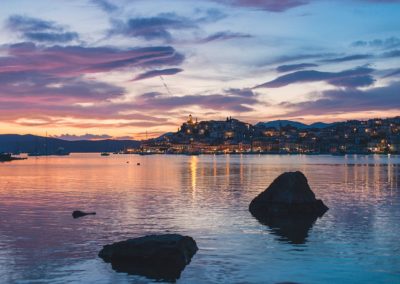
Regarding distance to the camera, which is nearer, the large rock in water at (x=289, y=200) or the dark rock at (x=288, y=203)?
the dark rock at (x=288, y=203)

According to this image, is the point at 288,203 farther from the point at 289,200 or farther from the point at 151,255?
the point at 151,255

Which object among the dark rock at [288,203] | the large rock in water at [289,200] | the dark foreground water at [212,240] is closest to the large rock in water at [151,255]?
the dark foreground water at [212,240]

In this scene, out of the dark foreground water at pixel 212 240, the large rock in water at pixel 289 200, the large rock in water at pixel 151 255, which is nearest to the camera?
the dark foreground water at pixel 212 240

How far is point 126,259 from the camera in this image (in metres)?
23.5

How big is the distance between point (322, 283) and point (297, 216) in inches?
688

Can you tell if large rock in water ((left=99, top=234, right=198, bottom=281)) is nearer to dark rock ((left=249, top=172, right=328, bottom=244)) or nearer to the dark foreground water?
the dark foreground water

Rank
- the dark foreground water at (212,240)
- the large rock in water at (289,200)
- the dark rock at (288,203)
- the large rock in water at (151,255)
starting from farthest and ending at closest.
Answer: the large rock in water at (289,200) → the dark rock at (288,203) → the large rock in water at (151,255) → the dark foreground water at (212,240)

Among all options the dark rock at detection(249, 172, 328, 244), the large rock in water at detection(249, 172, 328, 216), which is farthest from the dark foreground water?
the large rock in water at detection(249, 172, 328, 216)

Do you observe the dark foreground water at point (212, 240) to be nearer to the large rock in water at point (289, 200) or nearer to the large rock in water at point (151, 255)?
the large rock in water at point (151, 255)

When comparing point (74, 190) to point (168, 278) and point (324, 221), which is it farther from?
point (168, 278)

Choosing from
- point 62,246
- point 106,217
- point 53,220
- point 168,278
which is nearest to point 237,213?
point 106,217

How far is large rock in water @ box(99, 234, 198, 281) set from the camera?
22.7 metres

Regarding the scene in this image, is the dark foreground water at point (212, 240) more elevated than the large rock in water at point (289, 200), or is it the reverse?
the large rock in water at point (289, 200)

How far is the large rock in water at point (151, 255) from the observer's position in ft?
74.4
